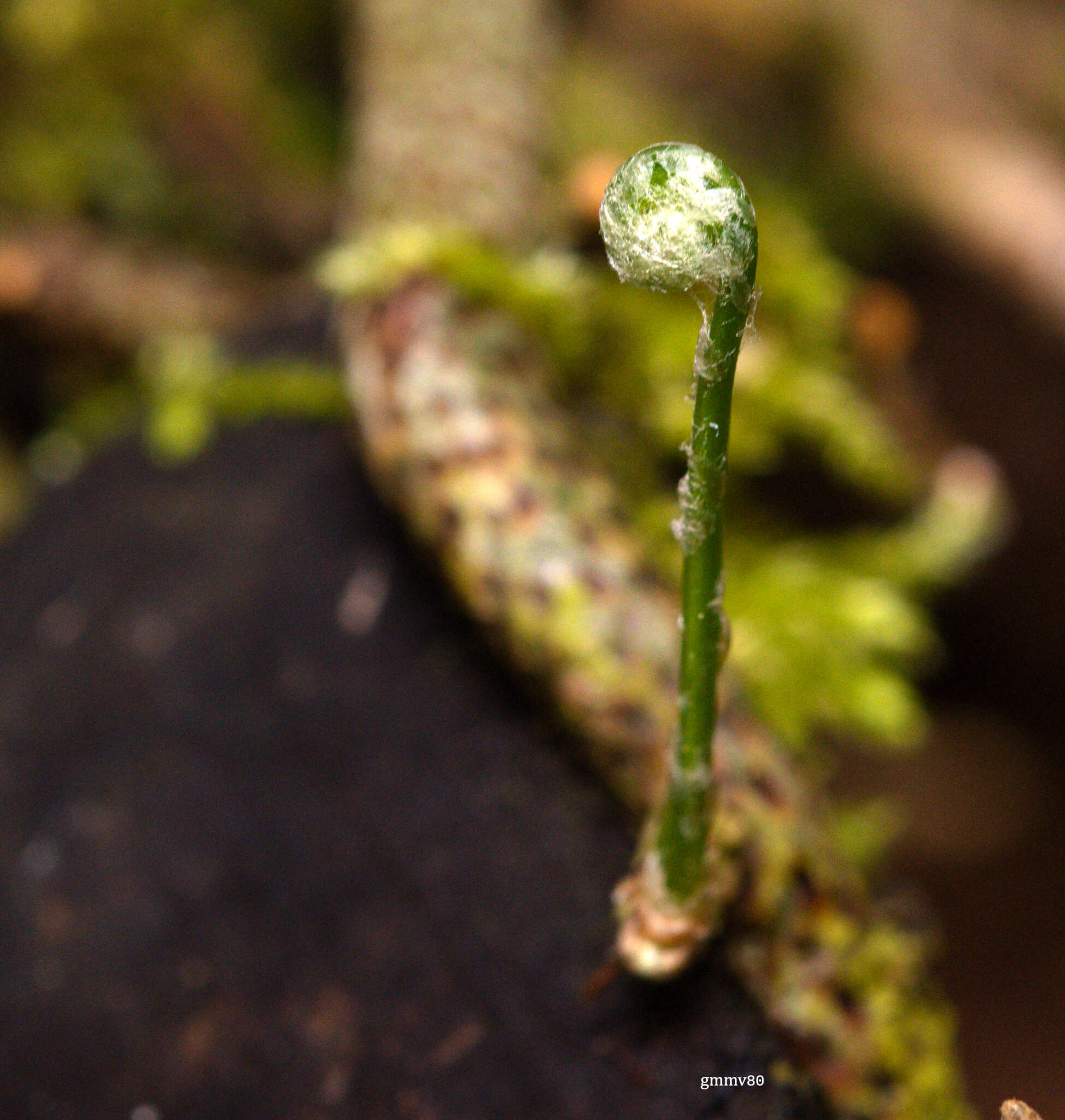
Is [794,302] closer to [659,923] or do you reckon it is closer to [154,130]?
[659,923]

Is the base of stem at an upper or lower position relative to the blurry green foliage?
upper

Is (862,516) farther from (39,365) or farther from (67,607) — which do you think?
(39,365)

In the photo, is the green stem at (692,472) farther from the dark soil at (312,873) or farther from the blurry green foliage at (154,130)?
the blurry green foliage at (154,130)

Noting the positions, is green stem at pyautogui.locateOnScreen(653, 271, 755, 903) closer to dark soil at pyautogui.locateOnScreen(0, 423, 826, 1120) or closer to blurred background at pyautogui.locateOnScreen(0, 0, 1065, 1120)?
dark soil at pyautogui.locateOnScreen(0, 423, 826, 1120)

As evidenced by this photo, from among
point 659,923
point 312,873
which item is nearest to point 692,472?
point 659,923

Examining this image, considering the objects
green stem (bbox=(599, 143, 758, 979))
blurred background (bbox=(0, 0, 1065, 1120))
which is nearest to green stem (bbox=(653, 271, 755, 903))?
green stem (bbox=(599, 143, 758, 979))

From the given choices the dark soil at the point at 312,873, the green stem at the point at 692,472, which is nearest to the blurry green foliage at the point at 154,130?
the dark soil at the point at 312,873

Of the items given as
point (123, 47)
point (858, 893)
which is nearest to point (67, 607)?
point (858, 893)
